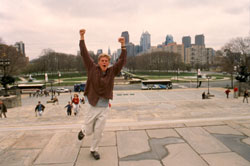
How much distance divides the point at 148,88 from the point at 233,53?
21402 millimetres

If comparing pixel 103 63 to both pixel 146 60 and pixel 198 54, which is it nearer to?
pixel 146 60

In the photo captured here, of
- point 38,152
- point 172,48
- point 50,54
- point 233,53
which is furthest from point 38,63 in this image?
point 172,48

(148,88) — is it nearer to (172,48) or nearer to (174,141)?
(174,141)

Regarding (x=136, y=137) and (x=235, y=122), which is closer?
(x=136, y=137)

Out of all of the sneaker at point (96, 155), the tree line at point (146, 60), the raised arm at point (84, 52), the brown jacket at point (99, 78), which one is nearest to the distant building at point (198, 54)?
the tree line at point (146, 60)

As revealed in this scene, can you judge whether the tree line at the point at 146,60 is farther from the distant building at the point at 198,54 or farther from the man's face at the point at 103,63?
the distant building at the point at 198,54

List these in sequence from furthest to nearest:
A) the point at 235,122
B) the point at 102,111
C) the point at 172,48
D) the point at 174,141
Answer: the point at 172,48, the point at 235,122, the point at 174,141, the point at 102,111

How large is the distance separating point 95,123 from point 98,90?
66cm

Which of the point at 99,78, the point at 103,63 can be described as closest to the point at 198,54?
the point at 103,63

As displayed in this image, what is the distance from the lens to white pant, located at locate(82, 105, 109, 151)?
10.5ft

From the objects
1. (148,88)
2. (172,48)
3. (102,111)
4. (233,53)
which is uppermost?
(172,48)

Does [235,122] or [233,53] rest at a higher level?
[233,53]

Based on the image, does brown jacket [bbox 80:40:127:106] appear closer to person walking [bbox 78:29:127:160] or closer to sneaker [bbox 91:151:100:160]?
person walking [bbox 78:29:127:160]

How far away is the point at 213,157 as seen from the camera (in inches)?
119
